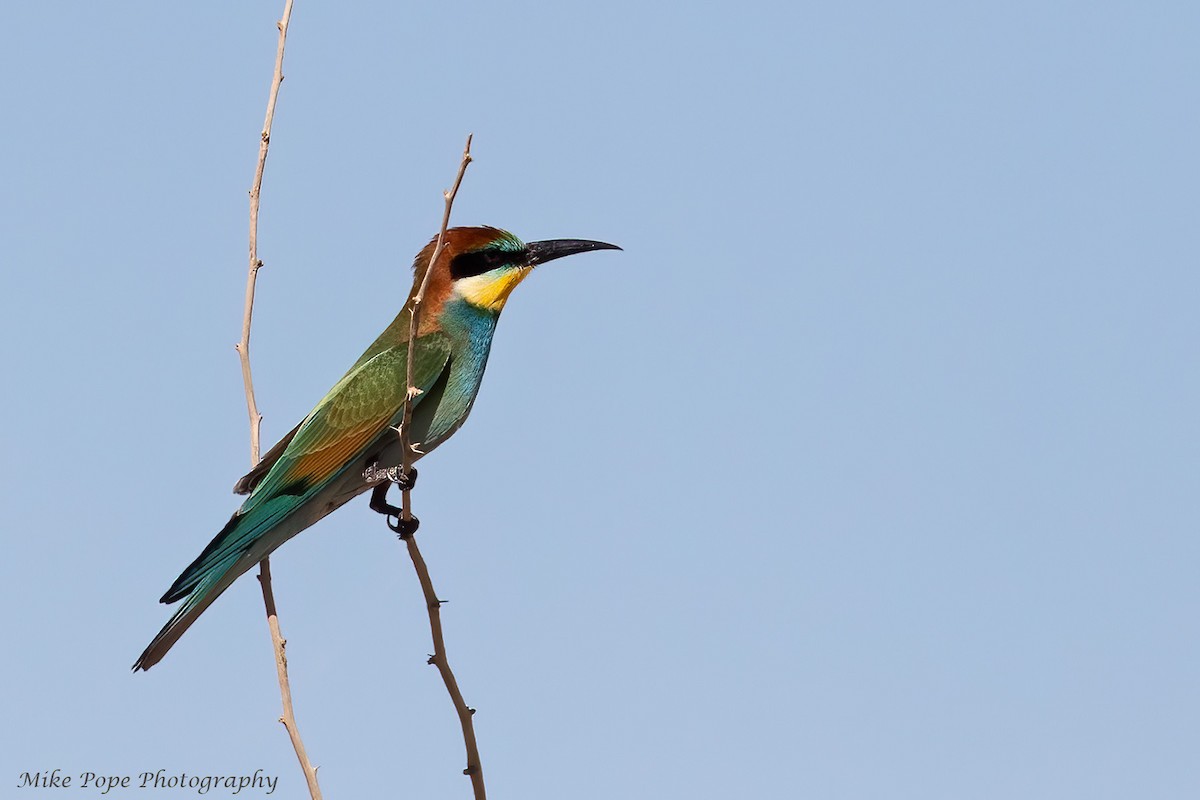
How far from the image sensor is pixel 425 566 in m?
2.46

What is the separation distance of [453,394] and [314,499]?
0.52 metres

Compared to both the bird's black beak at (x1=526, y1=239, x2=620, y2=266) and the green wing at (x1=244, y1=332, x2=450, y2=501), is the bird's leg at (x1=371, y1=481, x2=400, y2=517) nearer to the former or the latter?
the green wing at (x1=244, y1=332, x2=450, y2=501)

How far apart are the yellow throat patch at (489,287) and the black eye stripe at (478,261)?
2cm

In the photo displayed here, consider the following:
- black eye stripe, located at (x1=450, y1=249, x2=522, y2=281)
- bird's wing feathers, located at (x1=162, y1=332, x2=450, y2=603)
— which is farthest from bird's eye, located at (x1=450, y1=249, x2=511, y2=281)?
bird's wing feathers, located at (x1=162, y1=332, x2=450, y2=603)

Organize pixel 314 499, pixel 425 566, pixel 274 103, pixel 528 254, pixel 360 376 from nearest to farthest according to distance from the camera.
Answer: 1. pixel 425 566
2. pixel 274 103
3. pixel 314 499
4. pixel 360 376
5. pixel 528 254

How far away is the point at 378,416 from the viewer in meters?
3.93

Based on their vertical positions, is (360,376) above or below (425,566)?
above

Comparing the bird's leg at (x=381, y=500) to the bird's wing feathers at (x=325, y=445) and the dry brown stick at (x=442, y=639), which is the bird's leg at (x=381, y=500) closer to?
the bird's wing feathers at (x=325, y=445)

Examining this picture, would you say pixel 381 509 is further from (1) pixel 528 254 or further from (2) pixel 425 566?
(2) pixel 425 566

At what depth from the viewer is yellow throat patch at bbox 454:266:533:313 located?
4.30 meters

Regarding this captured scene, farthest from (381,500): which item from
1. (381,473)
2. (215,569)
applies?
(215,569)

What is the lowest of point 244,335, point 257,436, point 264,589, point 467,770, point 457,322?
point 467,770

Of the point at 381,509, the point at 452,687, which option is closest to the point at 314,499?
the point at 381,509

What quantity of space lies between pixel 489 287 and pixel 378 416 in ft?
2.03
